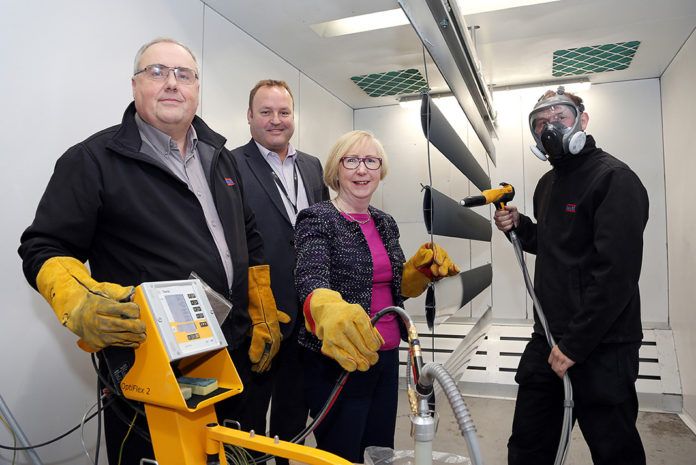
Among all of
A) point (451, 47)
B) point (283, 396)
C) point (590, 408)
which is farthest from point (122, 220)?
point (590, 408)

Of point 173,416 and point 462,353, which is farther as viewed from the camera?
point 462,353

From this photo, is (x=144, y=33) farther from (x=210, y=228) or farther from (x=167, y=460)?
(x=167, y=460)

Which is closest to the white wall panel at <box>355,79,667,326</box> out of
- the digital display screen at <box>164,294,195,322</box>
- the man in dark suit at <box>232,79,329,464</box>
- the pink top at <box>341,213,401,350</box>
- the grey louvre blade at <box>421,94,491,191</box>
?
the grey louvre blade at <box>421,94,491,191</box>

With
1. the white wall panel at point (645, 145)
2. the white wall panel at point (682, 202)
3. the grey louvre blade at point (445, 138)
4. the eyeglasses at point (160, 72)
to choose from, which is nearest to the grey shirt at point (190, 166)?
the eyeglasses at point (160, 72)

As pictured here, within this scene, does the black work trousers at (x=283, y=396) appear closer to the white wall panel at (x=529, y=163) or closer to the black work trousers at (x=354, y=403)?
the black work trousers at (x=354, y=403)

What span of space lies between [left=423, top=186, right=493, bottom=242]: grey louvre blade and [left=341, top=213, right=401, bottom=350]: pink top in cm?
18

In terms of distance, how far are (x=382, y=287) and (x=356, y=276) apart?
14 cm

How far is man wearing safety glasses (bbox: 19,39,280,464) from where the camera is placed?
107cm

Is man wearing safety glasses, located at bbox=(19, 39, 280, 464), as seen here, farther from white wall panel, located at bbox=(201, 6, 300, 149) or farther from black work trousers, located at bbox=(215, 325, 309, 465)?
white wall panel, located at bbox=(201, 6, 300, 149)

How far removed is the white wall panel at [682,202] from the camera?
301 centimetres

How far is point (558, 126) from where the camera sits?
173 centimetres

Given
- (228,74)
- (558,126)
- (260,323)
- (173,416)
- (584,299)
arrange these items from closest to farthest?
(173,416) → (260,323) → (584,299) → (558,126) → (228,74)

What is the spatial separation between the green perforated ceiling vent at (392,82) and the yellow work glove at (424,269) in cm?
235

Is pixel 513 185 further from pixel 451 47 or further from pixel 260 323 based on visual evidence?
pixel 260 323
